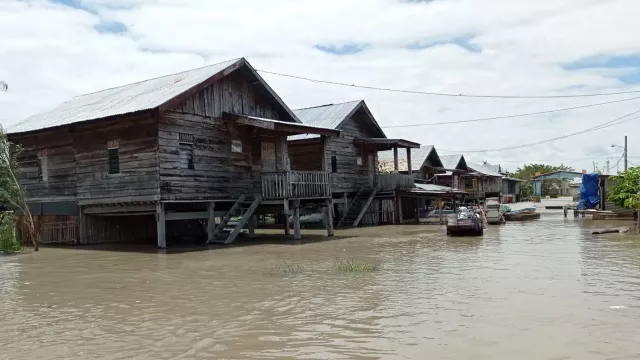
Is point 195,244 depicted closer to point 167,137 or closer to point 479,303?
point 167,137

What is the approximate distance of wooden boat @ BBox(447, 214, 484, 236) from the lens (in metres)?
22.0

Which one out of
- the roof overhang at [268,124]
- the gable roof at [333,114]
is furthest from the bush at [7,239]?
the gable roof at [333,114]

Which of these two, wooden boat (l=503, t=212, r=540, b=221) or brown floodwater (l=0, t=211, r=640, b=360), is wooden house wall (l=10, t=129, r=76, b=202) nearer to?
brown floodwater (l=0, t=211, r=640, b=360)

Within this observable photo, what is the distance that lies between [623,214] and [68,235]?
2752 centimetres

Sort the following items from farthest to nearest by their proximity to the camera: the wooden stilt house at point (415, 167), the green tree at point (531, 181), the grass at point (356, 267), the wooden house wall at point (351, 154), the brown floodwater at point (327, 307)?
1. the green tree at point (531, 181)
2. the wooden stilt house at point (415, 167)
3. the wooden house wall at point (351, 154)
4. the grass at point (356, 267)
5. the brown floodwater at point (327, 307)

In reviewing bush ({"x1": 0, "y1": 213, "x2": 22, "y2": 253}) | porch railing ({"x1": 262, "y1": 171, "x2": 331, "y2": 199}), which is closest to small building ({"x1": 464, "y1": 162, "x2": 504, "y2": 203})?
porch railing ({"x1": 262, "y1": 171, "x2": 331, "y2": 199})

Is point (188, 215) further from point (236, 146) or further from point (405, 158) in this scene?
point (405, 158)

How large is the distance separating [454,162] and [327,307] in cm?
4385

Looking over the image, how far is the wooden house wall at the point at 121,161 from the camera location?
62.5ft

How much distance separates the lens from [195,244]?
69.1 feet

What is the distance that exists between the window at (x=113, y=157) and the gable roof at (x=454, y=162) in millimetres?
34247

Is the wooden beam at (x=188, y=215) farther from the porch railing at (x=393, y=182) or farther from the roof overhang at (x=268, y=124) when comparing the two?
the porch railing at (x=393, y=182)

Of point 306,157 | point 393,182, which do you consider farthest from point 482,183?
point 306,157

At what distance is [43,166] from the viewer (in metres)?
23.0
